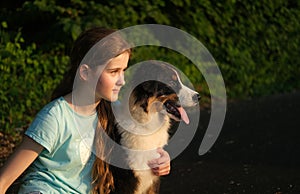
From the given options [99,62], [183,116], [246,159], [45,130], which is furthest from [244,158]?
[45,130]

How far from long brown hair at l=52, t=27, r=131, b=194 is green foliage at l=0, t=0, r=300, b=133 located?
431 centimetres

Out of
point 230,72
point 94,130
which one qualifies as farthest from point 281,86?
point 94,130

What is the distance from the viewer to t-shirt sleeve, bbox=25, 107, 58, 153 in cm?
335

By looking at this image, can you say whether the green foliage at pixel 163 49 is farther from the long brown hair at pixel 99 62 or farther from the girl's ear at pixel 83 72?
the girl's ear at pixel 83 72

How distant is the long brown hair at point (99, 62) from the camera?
3.59 m

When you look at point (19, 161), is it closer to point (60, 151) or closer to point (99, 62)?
point (60, 151)

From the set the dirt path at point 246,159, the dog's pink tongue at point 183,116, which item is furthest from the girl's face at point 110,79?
the dirt path at point 246,159

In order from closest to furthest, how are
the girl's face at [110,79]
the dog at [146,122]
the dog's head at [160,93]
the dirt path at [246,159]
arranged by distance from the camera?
the girl's face at [110,79], the dog at [146,122], the dog's head at [160,93], the dirt path at [246,159]

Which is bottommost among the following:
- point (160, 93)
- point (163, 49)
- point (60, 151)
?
point (163, 49)

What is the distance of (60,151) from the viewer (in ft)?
11.6

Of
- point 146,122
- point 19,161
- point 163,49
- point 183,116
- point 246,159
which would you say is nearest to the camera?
point 19,161

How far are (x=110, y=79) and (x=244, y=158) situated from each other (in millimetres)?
3938

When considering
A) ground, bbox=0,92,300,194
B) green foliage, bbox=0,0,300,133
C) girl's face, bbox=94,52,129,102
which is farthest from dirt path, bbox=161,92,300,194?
girl's face, bbox=94,52,129,102

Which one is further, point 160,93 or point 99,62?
point 160,93
